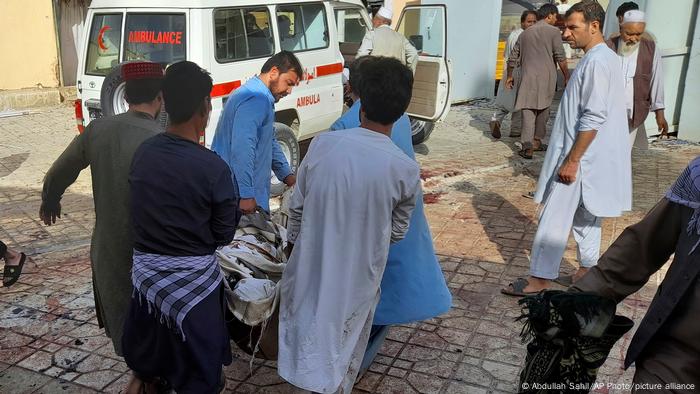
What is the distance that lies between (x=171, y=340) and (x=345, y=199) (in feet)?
2.91

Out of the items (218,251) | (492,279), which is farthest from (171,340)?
(492,279)

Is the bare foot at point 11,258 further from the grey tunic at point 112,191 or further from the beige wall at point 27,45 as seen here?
the beige wall at point 27,45

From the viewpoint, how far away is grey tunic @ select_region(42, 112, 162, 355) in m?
2.88

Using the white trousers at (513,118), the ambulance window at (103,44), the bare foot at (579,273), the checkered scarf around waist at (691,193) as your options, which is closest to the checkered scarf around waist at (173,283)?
the checkered scarf around waist at (691,193)

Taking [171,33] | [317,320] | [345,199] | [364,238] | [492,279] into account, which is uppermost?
[171,33]

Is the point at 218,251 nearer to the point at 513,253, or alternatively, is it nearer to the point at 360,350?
the point at 360,350

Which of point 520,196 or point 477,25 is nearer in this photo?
point 520,196

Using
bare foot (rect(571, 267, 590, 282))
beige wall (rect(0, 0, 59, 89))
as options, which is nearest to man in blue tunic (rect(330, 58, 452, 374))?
bare foot (rect(571, 267, 590, 282))

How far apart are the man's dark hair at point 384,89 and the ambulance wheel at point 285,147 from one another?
4290mm

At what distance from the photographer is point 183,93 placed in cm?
247

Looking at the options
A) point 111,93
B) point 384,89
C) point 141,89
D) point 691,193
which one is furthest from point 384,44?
point 691,193

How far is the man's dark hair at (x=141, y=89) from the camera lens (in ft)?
9.55

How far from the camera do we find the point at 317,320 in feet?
8.24

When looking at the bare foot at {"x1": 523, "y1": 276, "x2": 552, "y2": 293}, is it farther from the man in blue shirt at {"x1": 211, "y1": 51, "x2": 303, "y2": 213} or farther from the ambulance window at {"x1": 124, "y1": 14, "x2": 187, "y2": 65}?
the ambulance window at {"x1": 124, "y1": 14, "x2": 187, "y2": 65}
